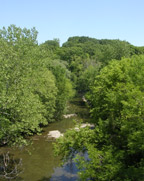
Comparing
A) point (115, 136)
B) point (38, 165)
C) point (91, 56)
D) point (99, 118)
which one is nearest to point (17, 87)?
point (99, 118)

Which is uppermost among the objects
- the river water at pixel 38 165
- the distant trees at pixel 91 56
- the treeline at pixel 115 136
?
the distant trees at pixel 91 56

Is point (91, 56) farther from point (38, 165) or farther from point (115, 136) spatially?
point (115, 136)

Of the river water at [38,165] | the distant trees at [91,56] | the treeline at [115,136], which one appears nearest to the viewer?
the treeline at [115,136]

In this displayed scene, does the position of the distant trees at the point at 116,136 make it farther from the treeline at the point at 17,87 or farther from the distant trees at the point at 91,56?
the distant trees at the point at 91,56

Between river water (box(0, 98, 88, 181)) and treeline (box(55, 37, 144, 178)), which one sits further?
river water (box(0, 98, 88, 181))

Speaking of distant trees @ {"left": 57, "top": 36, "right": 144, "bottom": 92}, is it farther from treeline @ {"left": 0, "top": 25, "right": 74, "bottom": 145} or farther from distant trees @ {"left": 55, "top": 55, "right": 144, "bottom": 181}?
distant trees @ {"left": 55, "top": 55, "right": 144, "bottom": 181}

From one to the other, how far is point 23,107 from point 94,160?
25.7 feet

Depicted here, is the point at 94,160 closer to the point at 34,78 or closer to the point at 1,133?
the point at 1,133

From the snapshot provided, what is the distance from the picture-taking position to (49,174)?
2525cm

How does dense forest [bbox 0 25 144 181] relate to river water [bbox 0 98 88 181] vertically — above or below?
above

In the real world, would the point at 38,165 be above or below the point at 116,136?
below

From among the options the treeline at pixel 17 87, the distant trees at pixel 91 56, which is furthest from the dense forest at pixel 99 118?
the distant trees at pixel 91 56

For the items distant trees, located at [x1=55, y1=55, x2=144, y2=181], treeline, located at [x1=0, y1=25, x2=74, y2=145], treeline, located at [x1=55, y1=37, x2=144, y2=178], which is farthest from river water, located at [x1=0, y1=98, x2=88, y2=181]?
distant trees, located at [x1=55, y1=55, x2=144, y2=181]

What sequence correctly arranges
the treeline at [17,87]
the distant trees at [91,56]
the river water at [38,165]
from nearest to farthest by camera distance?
the treeline at [17,87] → the river water at [38,165] → the distant trees at [91,56]
